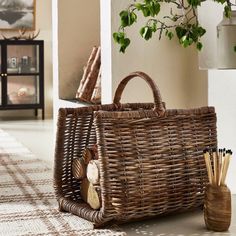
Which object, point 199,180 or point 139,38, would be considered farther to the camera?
point 139,38

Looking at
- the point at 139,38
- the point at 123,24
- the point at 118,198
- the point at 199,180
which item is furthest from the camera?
the point at 139,38

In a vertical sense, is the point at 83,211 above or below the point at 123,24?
below

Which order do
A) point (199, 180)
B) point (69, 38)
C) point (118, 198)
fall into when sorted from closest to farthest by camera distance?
point (118, 198) → point (199, 180) → point (69, 38)

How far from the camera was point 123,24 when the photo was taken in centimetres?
283

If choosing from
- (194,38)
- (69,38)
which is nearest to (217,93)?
Result: (194,38)

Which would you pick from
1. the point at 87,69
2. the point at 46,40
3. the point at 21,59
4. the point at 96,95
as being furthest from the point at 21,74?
the point at 96,95

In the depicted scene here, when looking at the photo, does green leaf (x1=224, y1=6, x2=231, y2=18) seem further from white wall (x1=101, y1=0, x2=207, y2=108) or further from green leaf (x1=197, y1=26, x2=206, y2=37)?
white wall (x1=101, y1=0, x2=207, y2=108)

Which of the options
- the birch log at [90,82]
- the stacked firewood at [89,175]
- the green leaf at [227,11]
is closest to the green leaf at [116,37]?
the green leaf at [227,11]

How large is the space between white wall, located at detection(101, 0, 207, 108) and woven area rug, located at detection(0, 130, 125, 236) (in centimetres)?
66

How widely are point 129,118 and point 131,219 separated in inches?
15.5

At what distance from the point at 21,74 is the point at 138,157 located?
5942 mm

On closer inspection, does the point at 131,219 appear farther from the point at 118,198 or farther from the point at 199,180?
the point at 199,180

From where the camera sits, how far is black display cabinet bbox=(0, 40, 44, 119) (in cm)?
793

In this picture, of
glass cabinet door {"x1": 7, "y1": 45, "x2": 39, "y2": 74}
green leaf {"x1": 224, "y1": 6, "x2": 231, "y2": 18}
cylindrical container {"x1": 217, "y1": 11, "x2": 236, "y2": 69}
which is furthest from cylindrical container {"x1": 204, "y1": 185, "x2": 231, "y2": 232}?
glass cabinet door {"x1": 7, "y1": 45, "x2": 39, "y2": 74}
